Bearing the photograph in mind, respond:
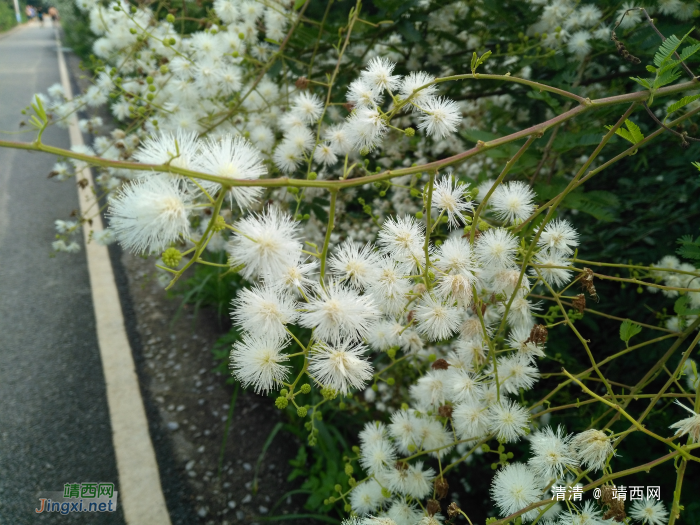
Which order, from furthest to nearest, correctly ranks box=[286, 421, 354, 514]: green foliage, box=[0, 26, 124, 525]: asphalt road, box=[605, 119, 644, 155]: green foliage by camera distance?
1. box=[0, 26, 124, 525]: asphalt road
2. box=[286, 421, 354, 514]: green foliage
3. box=[605, 119, 644, 155]: green foliage

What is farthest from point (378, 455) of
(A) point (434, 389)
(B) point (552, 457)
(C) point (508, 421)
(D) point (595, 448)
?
(D) point (595, 448)

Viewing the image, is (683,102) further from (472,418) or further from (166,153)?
(166,153)

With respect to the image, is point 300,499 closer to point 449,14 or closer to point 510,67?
point 510,67

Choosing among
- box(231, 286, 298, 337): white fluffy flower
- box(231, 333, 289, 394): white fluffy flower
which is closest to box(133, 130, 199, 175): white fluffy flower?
box(231, 286, 298, 337): white fluffy flower

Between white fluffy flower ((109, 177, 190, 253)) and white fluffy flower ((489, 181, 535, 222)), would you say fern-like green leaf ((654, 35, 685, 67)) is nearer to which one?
white fluffy flower ((489, 181, 535, 222))

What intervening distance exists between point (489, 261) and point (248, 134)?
1.32m

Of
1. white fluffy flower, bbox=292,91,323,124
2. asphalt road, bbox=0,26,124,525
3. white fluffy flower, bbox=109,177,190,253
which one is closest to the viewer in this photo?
white fluffy flower, bbox=109,177,190,253

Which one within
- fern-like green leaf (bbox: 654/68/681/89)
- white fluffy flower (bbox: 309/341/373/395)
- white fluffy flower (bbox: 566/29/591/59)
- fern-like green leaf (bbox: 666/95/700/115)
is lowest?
white fluffy flower (bbox: 309/341/373/395)

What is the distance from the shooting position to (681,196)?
1.91 m

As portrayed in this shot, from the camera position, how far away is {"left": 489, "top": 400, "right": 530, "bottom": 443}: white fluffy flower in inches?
45.9

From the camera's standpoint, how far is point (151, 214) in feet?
2.44

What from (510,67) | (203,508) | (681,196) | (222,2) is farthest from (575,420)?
(222,2)

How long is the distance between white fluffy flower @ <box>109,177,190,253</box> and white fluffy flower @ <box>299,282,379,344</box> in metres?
0.29

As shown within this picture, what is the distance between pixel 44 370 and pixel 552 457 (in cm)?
284
